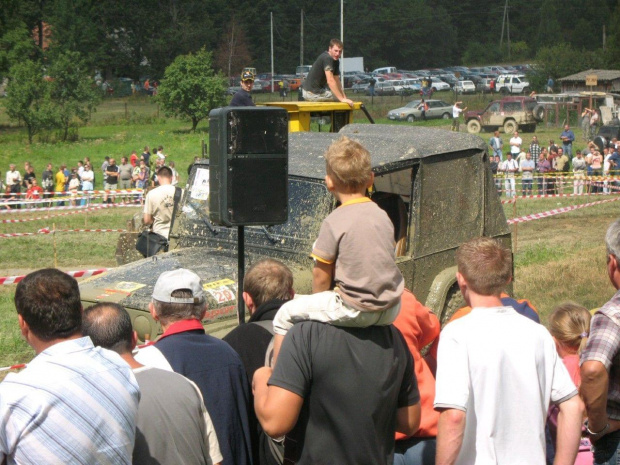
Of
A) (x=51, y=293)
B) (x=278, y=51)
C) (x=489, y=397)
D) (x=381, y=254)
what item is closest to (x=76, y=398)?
(x=51, y=293)

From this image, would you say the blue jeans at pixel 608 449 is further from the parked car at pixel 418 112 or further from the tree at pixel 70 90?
the parked car at pixel 418 112

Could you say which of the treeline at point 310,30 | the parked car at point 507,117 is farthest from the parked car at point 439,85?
the parked car at point 507,117

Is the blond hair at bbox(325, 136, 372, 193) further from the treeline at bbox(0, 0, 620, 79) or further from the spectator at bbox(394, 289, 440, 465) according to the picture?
the treeline at bbox(0, 0, 620, 79)

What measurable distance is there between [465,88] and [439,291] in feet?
202

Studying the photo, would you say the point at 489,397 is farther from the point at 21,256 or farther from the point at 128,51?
the point at 128,51

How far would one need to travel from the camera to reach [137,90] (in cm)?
7838

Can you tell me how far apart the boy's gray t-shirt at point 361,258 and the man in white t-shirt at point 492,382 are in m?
0.35

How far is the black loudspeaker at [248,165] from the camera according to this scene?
5.75 meters

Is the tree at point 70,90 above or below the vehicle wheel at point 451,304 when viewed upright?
above

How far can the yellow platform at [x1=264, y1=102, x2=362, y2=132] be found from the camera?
31.7ft

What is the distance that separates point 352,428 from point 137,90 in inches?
3049

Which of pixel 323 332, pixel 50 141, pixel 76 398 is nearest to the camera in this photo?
pixel 76 398

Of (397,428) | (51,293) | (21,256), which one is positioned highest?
(51,293)

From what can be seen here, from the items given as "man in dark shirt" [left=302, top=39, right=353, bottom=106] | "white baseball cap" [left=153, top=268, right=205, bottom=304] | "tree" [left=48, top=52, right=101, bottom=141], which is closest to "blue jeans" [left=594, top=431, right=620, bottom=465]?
"white baseball cap" [left=153, top=268, right=205, bottom=304]
